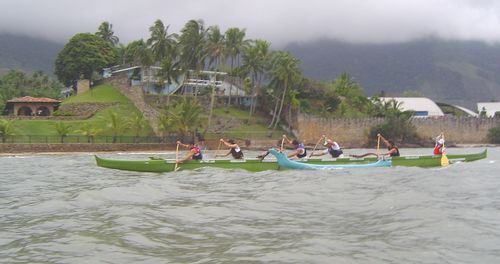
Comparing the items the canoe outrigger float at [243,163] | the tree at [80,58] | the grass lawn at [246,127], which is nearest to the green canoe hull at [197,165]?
the canoe outrigger float at [243,163]

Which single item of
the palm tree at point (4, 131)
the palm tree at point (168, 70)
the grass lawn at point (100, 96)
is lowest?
the palm tree at point (4, 131)

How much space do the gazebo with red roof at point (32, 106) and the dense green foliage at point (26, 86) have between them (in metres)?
11.1

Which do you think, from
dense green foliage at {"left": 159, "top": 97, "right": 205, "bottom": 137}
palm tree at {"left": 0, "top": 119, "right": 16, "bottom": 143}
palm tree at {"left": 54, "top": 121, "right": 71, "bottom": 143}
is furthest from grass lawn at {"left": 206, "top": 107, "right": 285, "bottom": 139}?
palm tree at {"left": 0, "top": 119, "right": 16, "bottom": 143}

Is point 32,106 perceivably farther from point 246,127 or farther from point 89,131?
point 246,127

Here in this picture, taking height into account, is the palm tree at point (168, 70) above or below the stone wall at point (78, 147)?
above

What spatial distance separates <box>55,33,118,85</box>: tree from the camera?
3076 inches

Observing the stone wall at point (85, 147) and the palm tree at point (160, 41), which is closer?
the stone wall at point (85, 147)

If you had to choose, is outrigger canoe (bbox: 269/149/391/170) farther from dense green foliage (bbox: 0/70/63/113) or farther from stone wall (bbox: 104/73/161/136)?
dense green foliage (bbox: 0/70/63/113)

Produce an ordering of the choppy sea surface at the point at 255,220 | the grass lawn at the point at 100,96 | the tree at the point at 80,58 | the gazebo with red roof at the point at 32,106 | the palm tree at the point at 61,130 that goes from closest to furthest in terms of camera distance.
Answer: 1. the choppy sea surface at the point at 255,220
2. the palm tree at the point at 61,130
3. the gazebo with red roof at the point at 32,106
4. the grass lawn at the point at 100,96
5. the tree at the point at 80,58

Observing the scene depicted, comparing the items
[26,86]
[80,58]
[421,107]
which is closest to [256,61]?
[80,58]

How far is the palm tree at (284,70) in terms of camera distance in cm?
7094

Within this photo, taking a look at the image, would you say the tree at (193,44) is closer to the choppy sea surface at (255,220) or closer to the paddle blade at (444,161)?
the paddle blade at (444,161)

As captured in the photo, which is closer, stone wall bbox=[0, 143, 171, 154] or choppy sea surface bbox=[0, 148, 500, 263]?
choppy sea surface bbox=[0, 148, 500, 263]

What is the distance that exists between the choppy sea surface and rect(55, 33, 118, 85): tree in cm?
5923
